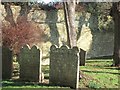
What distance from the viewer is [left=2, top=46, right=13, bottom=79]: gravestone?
1452 cm

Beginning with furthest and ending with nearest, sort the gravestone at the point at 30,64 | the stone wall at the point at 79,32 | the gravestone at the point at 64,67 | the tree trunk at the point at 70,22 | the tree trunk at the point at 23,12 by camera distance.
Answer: the stone wall at the point at 79,32 < the tree trunk at the point at 23,12 < the tree trunk at the point at 70,22 < the gravestone at the point at 30,64 < the gravestone at the point at 64,67

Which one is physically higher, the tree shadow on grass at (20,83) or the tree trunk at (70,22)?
the tree trunk at (70,22)

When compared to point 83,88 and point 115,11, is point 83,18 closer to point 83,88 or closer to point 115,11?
point 115,11

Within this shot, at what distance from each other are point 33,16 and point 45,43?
190 centimetres

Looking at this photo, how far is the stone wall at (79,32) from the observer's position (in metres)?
24.8

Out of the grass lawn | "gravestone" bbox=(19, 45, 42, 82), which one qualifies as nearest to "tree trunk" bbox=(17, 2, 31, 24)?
the grass lawn

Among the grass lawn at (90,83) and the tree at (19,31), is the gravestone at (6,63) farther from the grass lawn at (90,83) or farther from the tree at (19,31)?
the tree at (19,31)

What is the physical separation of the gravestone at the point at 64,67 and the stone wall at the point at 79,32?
A: 1041 cm

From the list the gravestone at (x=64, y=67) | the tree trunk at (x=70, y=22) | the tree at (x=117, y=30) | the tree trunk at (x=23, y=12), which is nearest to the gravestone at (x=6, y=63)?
the gravestone at (x=64, y=67)

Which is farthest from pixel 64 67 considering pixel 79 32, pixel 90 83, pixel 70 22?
pixel 79 32

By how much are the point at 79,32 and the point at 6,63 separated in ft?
42.9

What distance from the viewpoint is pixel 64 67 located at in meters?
13.4

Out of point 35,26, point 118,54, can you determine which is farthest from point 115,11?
point 35,26

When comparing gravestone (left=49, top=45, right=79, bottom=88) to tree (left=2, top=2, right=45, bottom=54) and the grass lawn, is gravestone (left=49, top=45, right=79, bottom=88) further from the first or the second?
tree (left=2, top=2, right=45, bottom=54)
